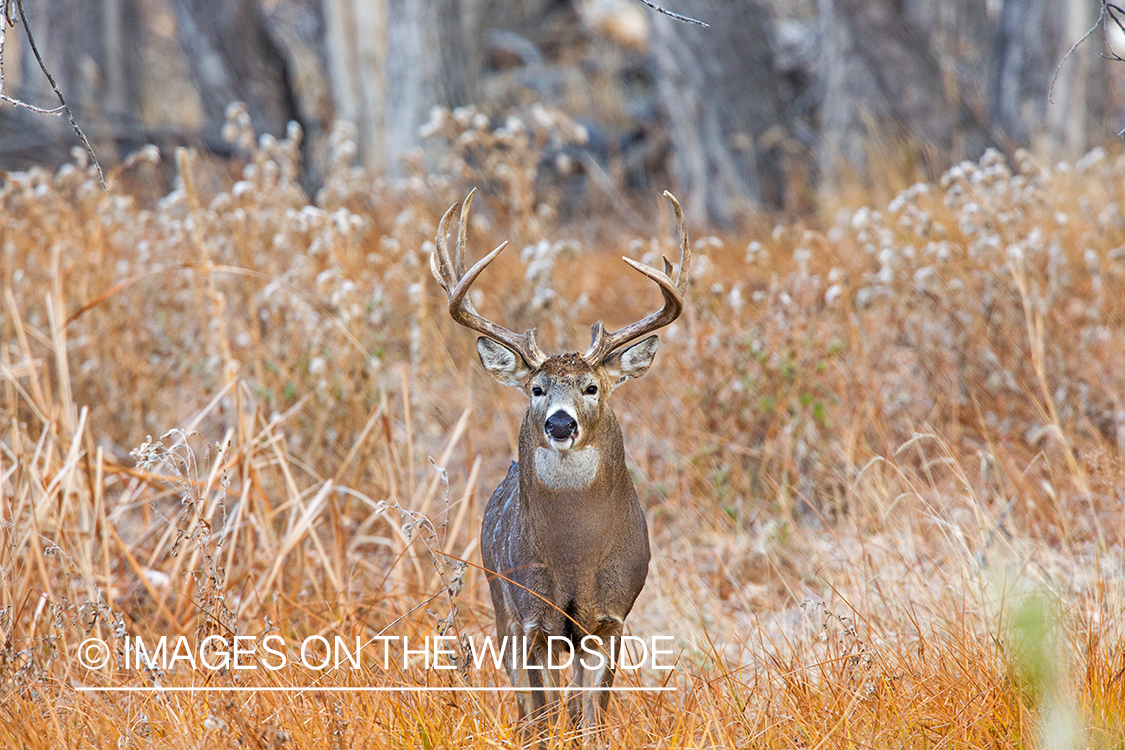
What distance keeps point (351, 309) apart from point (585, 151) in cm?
662

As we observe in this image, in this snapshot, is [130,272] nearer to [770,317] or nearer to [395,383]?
[395,383]

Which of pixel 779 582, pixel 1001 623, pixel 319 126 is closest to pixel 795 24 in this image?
pixel 319 126

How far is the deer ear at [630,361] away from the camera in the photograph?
2803 mm

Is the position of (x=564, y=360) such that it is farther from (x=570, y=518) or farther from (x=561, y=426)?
(x=570, y=518)

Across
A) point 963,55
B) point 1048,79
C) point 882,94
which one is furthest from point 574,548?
point 963,55

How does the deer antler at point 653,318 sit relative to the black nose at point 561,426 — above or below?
above

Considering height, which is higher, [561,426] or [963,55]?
[963,55]

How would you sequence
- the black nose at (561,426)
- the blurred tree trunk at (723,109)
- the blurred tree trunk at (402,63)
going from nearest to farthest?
1. the black nose at (561,426)
2. the blurred tree trunk at (723,109)
3. the blurred tree trunk at (402,63)

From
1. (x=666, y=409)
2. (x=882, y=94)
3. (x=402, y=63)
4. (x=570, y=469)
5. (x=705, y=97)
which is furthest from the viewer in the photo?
(x=402, y=63)

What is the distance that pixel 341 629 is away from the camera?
3312 millimetres

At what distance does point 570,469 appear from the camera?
2615mm

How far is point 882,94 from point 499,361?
23.3 ft

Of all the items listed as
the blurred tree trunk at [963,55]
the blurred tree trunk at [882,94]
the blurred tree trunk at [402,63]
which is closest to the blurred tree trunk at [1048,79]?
the blurred tree trunk at [963,55]

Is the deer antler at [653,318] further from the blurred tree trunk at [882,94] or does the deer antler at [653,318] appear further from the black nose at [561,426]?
the blurred tree trunk at [882,94]
